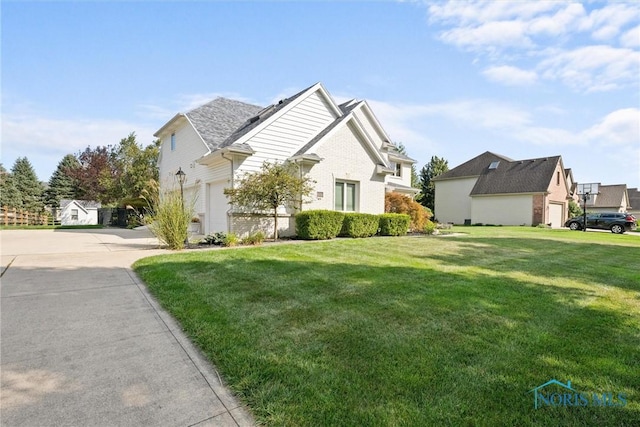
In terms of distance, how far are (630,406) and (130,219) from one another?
27.2m

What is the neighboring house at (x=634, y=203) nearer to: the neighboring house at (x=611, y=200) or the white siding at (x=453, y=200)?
the neighboring house at (x=611, y=200)

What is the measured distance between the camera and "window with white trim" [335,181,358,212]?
1421cm

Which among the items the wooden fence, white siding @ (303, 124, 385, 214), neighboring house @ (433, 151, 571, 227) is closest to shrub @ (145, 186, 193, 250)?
white siding @ (303, 124, 385, 214)

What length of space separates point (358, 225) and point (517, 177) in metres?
27.2

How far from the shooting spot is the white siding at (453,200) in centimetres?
3622

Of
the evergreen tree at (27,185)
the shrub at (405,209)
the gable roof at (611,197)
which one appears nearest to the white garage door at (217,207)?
the shrub at (405,209)

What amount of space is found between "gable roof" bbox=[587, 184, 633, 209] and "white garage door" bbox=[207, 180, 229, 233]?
57.2 metres

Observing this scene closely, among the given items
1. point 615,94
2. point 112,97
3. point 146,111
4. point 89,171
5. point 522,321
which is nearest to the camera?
point 522,321

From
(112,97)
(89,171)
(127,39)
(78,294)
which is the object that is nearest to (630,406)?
(78,294)

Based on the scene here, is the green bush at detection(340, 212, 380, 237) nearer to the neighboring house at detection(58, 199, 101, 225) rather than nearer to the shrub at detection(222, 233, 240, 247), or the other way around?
the shrub at detection(222, 233, 240, 247)

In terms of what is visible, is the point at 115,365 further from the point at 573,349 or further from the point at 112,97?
the point at 112,97

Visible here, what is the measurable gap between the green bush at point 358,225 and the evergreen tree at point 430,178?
31.5m

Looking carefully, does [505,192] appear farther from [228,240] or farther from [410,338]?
[410,338]

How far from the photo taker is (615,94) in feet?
35.7
